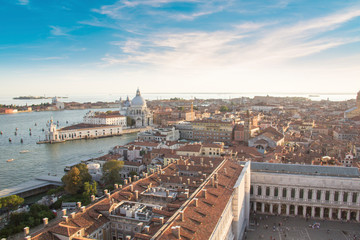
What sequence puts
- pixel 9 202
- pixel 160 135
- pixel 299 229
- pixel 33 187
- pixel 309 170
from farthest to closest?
pixel 160 135 → pixel 33 187 → pixel 309 170 → pixel 9 202 → pixel 299 229

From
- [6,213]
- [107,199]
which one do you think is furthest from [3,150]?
[107,199]

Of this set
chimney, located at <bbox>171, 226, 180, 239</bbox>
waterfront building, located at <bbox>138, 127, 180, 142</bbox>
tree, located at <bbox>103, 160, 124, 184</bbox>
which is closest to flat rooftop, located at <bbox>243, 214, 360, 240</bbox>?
chimney, located at <bbox>171, 226, 180, 239</bbox>

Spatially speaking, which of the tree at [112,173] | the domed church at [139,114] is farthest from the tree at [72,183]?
the domed church at [139,114]

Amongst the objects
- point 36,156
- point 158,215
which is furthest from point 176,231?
point 36,156

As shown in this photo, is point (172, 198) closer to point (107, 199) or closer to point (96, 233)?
point (107, 199)

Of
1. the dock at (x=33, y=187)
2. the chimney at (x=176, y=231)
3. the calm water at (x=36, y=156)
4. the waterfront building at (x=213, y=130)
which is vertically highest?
the chimney at (x=176, y=231)

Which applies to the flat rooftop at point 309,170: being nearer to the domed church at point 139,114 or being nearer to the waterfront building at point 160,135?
the waterfront building at point 160,135

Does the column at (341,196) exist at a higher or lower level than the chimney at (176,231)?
lower

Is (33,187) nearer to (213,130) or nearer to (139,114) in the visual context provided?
(213,130)
